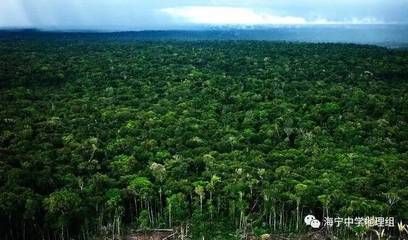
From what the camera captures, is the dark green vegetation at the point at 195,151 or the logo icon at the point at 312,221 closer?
the logo icon at the point at 312,221

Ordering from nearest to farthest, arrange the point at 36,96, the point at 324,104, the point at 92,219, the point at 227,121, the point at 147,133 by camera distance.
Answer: the point at 92,219 < the point at 147,133 < the point at 227,121 < the point at 324,104 < the point at 36,96

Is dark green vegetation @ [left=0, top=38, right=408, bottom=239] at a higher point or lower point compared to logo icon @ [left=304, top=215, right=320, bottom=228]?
higher

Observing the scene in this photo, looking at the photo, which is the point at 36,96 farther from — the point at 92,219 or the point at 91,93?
the point at 92,219

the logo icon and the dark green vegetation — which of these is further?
the dark green vegetation

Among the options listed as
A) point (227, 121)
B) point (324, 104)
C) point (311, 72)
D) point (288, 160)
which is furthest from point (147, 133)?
point (311, 72)

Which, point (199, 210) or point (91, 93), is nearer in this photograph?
point (199, 210)

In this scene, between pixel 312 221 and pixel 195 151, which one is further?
pixel 195 151

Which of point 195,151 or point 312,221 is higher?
point 195,151

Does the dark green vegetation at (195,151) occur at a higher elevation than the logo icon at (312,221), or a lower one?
higher
